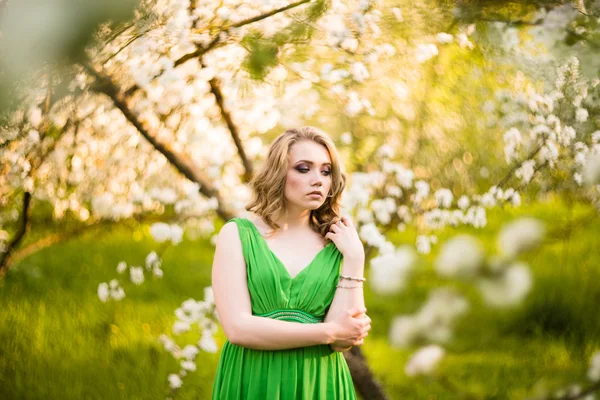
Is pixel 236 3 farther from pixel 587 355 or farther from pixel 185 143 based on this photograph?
pixel 587 355

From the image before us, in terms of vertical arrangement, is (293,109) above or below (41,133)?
below

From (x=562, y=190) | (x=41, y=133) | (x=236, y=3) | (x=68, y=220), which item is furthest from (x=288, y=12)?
(x=68, y=220)

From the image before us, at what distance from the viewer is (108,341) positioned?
14.9 feet

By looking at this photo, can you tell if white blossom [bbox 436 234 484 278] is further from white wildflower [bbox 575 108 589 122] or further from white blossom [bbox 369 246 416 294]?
white wildflower [bbox 575 108 589 122]

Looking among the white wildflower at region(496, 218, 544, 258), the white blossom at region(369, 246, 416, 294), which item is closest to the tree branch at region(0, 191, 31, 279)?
the white blossom at region(369, 246, 416, 294)

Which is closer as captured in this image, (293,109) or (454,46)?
(454,46)

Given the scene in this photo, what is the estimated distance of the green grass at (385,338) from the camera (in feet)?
13.3

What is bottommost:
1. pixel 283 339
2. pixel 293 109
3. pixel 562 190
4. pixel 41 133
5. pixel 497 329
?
pixel 497 329

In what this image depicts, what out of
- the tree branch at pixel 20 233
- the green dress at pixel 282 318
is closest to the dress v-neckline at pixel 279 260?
the green dress at pixel 282 318

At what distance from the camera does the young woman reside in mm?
1943

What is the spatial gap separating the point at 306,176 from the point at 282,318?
1.53 ft

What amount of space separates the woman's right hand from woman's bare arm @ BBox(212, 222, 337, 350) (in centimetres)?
1

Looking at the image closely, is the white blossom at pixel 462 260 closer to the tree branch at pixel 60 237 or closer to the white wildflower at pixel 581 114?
the white wildflower at pixel 581 114

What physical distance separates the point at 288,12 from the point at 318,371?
1975mm
